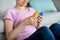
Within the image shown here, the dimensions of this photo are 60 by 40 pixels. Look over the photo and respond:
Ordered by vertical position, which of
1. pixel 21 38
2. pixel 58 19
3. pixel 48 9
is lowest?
pixel 21 38

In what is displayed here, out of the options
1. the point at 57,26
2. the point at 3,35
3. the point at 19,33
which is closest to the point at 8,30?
the point at 19,33

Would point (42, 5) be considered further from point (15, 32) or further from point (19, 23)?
point (15, 32)

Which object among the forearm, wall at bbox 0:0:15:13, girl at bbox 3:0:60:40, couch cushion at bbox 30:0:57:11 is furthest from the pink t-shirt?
couch cushion at bbox 30:0:57:11

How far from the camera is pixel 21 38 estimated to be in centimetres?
142

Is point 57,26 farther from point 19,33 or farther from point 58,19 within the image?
point 58,19

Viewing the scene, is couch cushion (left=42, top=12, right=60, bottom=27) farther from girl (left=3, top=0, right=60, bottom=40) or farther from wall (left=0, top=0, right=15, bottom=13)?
wall (left=0, top=0, right=15, bottom=13)

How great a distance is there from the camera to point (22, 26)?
4.25 ft

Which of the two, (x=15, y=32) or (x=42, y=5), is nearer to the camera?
(x=15, y=32)

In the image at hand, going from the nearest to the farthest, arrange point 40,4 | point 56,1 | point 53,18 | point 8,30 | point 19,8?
point 8,30, point 19,8, point 53,18, point 40,4, point 56,1

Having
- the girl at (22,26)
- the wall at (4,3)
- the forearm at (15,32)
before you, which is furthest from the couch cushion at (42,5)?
the forearm at (15,32)

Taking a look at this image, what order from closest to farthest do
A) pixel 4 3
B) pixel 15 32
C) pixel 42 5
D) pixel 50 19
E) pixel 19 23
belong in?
pixel 15 32 < pixel 19 23 < pixel 50 19 < pixel 4 3 < pixel 42 5

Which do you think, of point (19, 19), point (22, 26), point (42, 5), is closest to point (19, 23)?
point (19, 19)

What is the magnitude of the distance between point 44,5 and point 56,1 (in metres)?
0.34

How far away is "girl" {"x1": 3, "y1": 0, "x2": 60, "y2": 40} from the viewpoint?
48.9 inches
